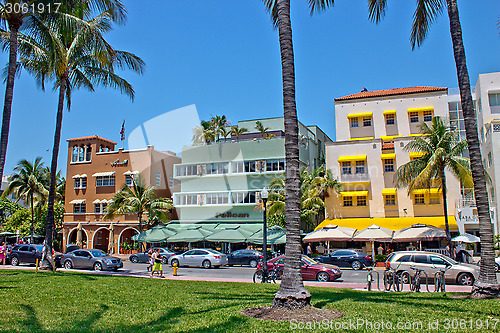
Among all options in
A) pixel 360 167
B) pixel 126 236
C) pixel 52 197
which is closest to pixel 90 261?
pixel 52 197

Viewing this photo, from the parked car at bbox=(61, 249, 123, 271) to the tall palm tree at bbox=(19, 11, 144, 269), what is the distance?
185 inches

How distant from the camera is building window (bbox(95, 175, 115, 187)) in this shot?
5097 centimetres

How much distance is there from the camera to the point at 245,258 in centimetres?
3350

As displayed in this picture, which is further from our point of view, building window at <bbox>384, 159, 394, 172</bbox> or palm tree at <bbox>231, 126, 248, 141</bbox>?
palm tree at <bbox>231, 126, 248, 141</bbox>

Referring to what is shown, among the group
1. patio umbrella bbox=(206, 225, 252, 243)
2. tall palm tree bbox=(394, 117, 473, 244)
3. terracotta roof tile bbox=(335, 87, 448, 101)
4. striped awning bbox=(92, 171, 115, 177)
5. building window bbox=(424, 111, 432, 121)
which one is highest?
terracotta roof tile bbox=(335, 87, 448, 101)

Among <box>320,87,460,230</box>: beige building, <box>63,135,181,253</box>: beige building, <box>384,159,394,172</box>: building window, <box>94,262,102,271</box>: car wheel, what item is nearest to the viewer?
<box>94,262,102,271</box>: car wheel

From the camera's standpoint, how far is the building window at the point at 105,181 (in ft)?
167

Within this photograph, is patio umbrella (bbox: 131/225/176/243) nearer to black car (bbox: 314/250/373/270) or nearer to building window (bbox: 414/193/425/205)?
black car (bbox: 314/250/373/270)

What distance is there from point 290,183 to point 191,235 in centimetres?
3047

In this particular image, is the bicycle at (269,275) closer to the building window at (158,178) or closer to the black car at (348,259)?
the black car at (348,259)

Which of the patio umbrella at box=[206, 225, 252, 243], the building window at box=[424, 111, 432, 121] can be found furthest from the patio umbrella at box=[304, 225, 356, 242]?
the building window at box=[424, 111, 432, 121]

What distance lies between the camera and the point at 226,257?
107 ft

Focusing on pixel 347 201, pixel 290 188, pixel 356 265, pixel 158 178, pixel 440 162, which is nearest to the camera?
pixel 290 188

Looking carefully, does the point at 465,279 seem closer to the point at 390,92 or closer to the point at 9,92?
A: the point at 9,92
